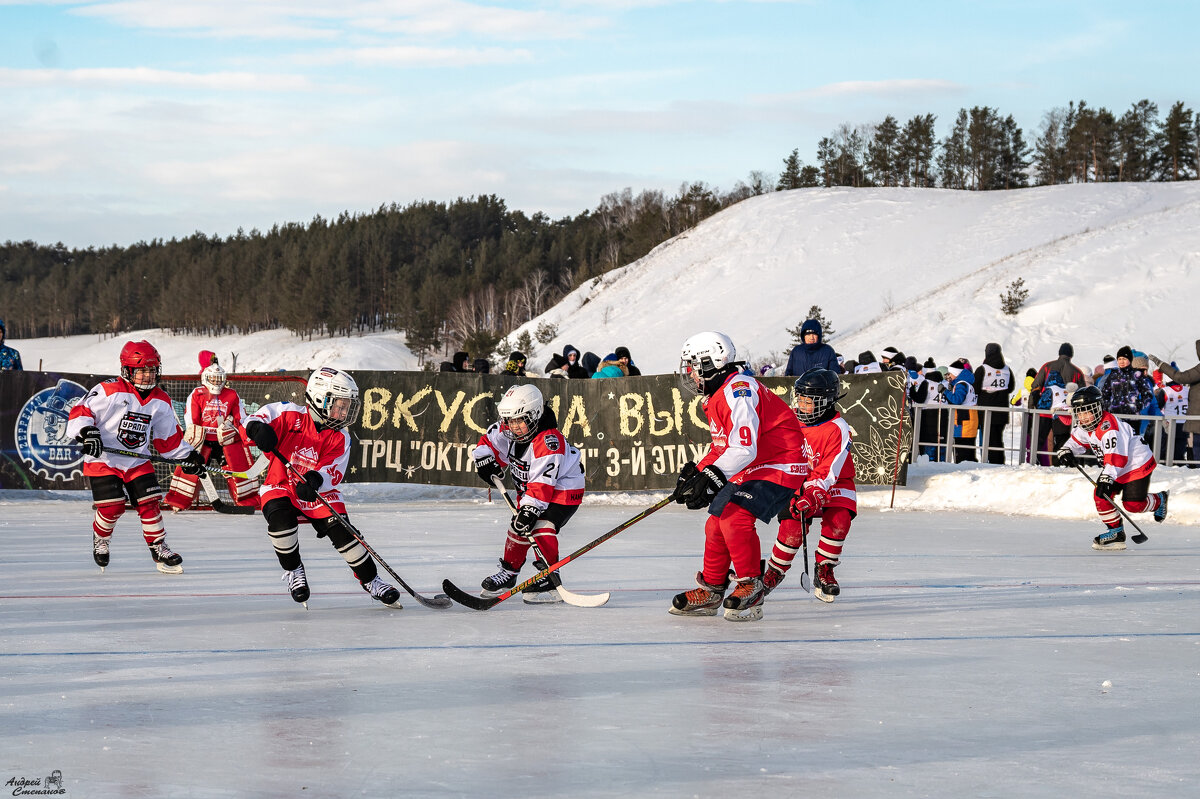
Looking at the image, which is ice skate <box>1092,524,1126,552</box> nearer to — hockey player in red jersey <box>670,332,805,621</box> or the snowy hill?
hockey player in red jersey <box>670,332,805,621</box>

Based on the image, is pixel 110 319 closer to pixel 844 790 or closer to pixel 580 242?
pixel 580 242

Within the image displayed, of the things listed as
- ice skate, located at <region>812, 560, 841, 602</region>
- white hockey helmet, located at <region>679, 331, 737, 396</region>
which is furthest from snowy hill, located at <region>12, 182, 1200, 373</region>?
white hockey helmet, located at <region>679, 331, 737, 396</region>

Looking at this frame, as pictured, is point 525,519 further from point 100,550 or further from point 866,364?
point 866,364

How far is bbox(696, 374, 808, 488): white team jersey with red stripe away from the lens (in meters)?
6.32

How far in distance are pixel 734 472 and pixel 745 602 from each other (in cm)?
77

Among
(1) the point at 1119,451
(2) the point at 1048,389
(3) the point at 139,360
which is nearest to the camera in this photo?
(3) the point at 139,360

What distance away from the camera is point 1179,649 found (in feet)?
19.0

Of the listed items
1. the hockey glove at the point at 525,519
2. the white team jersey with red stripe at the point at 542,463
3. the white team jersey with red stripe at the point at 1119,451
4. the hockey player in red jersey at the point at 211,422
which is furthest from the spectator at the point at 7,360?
the white team jersey with red stripe at the point at 1119,451

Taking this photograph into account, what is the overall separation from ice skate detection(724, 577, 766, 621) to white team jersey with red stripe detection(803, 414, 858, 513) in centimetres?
130

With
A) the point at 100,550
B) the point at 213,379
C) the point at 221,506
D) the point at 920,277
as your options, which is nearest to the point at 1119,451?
the point at 100,550

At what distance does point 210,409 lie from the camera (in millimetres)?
12562

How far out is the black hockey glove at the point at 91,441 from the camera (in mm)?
8367

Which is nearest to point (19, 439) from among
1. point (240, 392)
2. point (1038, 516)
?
point (240, 392)

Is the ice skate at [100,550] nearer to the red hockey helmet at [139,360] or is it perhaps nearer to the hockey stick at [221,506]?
the red hockey helmet at [139,360]
